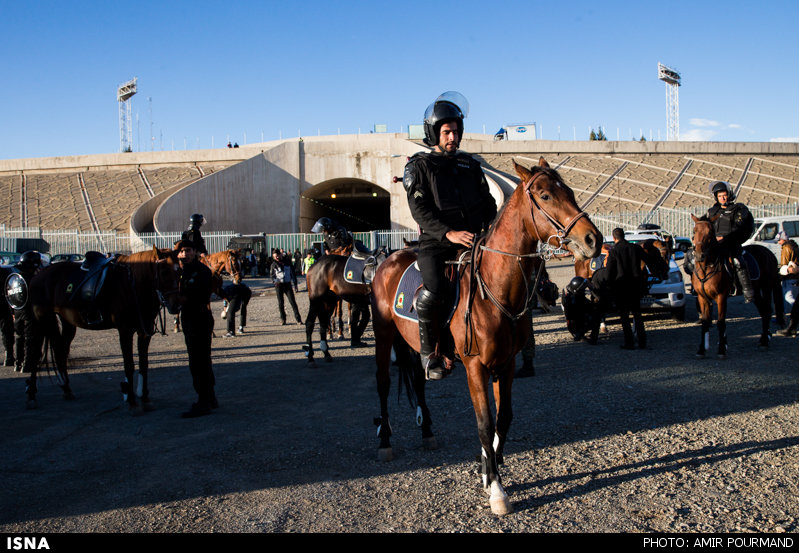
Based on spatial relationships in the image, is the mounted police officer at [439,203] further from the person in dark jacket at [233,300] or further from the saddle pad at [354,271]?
the person in dark jacket at [233,300]

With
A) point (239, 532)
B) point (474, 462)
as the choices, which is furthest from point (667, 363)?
point (239, 532)

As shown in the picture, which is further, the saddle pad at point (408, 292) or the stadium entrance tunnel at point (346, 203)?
the stadium entrance tunnel at point (346, 203)

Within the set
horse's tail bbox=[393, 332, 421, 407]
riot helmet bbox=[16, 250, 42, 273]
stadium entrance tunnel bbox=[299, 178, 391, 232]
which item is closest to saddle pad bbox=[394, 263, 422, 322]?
horse's tail bbox=[393, 332, 421, 407]

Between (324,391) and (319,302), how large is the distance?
2999 mm

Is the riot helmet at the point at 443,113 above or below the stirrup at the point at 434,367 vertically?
above

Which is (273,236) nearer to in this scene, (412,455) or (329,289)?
(329,289)

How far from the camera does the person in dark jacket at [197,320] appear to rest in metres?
7.21

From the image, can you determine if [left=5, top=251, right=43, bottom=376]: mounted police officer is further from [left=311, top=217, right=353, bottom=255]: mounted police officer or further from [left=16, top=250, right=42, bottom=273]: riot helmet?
[left=311, top=217, right=353, bottom=255]: mounted police officer

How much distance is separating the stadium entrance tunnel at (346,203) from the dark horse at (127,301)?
116ft

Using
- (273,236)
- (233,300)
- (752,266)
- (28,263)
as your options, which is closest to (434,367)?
(752,266)

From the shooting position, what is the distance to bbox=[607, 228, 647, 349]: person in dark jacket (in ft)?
33.5

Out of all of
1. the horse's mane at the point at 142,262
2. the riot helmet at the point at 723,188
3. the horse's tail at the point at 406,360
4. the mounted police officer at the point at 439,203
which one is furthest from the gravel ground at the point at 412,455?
the riot helmet at the point at 723,188

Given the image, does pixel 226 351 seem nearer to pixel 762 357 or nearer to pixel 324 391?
pixel 324 391

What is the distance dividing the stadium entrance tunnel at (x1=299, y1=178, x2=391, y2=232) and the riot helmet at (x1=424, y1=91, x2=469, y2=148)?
39.0m
